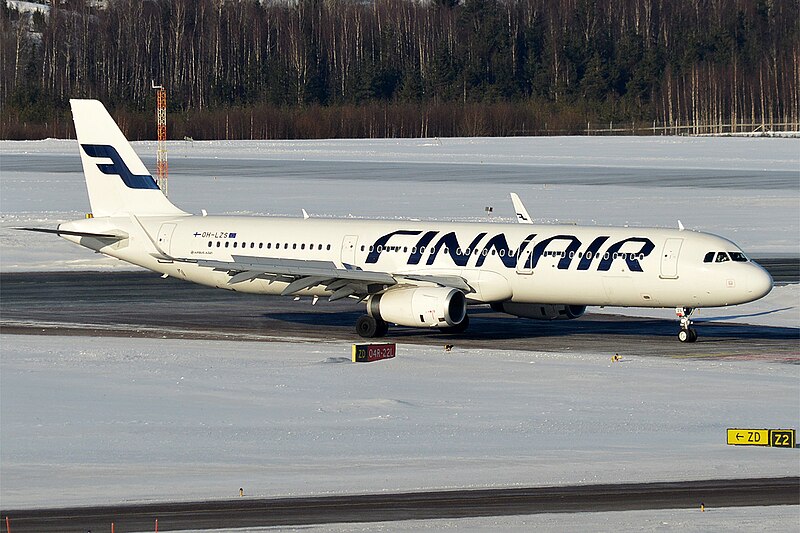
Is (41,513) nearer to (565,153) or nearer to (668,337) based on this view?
(668,337)

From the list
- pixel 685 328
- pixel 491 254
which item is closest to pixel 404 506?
pixel 491 254

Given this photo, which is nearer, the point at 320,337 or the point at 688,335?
the point at 688,335

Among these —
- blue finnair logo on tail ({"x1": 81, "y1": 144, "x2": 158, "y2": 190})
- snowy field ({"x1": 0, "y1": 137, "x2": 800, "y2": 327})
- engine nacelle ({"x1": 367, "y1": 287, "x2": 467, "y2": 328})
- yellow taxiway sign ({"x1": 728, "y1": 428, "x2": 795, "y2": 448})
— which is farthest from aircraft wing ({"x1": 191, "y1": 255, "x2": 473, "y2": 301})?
yellow taxiway sign ({"x1": 728, "y1": 428, "x2": 795, "y2": 448})

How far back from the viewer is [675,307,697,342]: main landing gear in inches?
1656

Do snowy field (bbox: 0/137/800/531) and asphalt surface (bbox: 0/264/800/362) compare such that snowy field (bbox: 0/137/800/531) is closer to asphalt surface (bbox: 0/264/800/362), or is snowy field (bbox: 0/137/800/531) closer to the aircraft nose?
asphalt surface (bbox: 0/264/800/362)

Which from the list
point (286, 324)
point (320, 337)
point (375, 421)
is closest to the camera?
point (375, 421)

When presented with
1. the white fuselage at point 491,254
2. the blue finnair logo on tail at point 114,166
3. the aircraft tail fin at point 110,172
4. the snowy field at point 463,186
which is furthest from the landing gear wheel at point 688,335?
the blue finnair logo on tail at point 114,166

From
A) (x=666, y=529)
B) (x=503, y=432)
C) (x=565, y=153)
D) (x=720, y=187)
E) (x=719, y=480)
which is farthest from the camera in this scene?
(x=565, y=153)

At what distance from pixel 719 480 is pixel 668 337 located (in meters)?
19.4

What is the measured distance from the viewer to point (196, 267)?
47156 mm

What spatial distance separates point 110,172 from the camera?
49.2 metres

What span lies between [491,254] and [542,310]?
10.3 feet

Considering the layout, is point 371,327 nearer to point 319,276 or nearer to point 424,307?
point 319,276

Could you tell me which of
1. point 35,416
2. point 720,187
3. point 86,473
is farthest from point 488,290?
point 720,187
